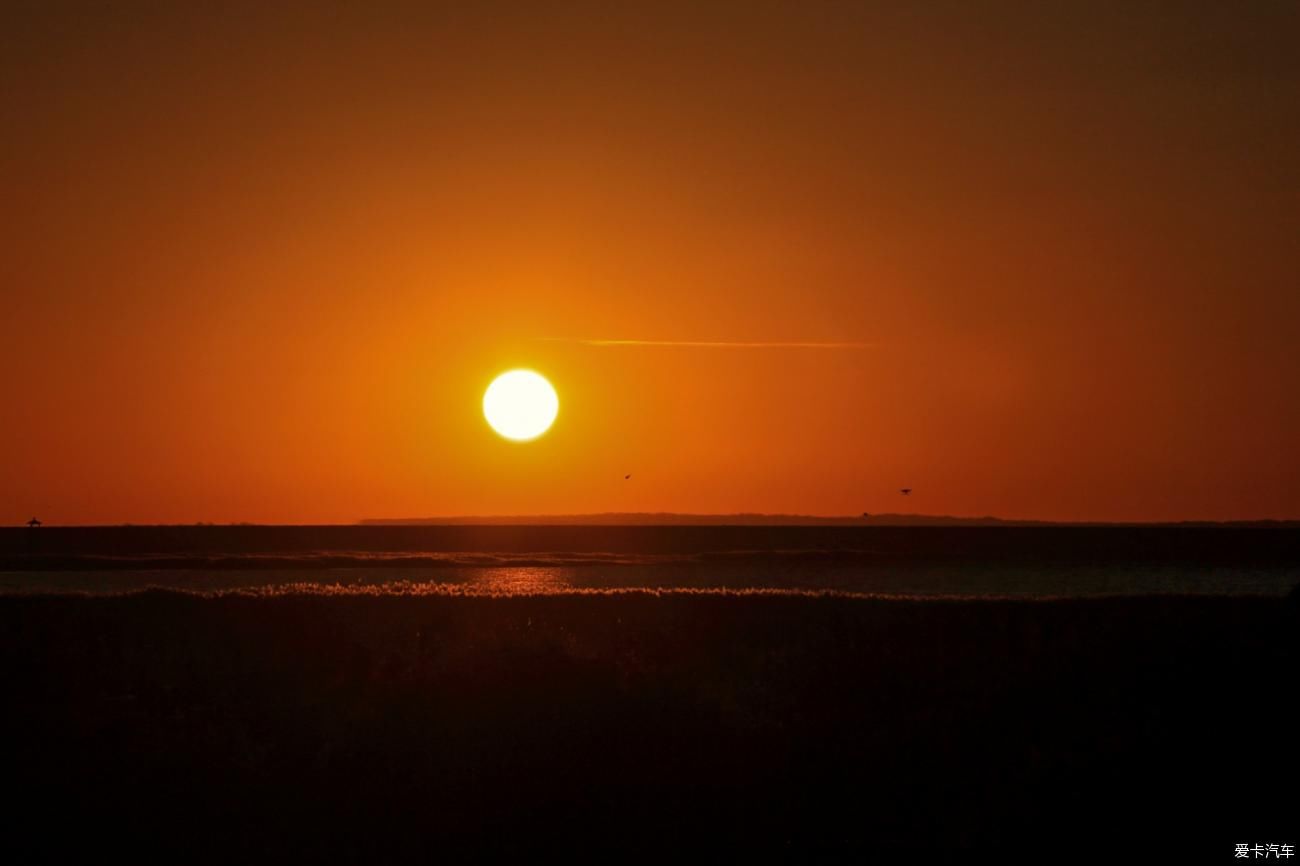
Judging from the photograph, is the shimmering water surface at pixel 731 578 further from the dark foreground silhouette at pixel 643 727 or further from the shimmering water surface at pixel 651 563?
the dark foreground silhouette at pixel 643 727

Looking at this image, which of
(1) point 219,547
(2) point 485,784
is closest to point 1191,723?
(2) point 485,784

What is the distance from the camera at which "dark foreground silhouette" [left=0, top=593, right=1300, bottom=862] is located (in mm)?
20266

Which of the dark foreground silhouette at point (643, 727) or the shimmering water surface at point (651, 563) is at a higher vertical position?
the shimmering water surface at point (651, 563)

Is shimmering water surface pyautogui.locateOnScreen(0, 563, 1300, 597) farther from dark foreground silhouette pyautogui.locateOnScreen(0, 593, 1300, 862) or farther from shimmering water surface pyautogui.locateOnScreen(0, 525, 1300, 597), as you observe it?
Result: dark foreground silhouette pyautogui.locateOnScreen(0, 593, 1300, 862)

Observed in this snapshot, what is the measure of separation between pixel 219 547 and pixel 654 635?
246 ft

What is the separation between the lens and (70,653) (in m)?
24.3

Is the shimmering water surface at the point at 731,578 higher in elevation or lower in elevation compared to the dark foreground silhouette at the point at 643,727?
higher

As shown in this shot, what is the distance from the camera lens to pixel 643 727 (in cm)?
2228

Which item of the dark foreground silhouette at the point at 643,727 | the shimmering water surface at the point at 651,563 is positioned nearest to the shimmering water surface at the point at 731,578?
the shimmering water surface at the point at 651,563

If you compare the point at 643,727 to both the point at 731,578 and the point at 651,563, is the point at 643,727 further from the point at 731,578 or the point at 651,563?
the point at 651,563

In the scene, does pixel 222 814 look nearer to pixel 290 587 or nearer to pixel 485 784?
pixel 485 784

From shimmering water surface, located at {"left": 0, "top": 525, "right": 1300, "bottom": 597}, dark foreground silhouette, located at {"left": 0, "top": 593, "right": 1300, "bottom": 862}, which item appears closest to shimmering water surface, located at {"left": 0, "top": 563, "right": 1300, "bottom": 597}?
shimmering water surface, located at {"left": 0, "top": 525, "right": 1300, "bottom": 597}

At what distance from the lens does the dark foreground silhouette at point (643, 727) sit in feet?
66.5

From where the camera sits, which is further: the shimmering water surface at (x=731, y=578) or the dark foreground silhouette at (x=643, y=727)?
the shimmering water surface at (x=731, y=578)
